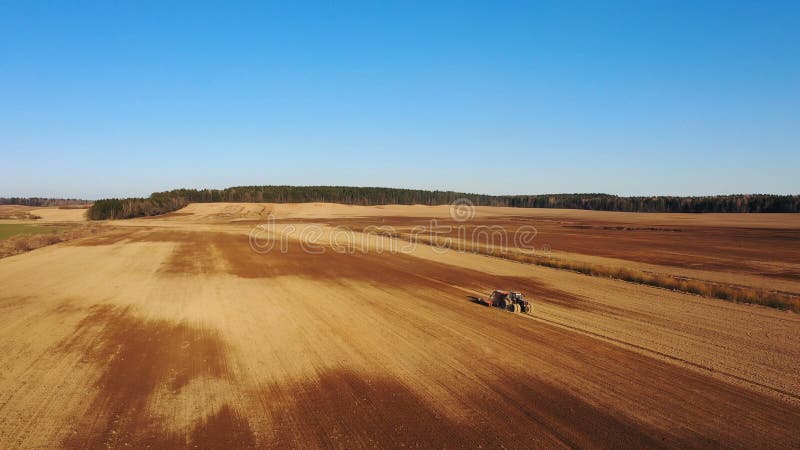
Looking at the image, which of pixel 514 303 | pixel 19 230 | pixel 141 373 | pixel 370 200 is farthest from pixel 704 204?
pixel 19 230

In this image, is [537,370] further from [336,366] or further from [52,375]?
[52,375]

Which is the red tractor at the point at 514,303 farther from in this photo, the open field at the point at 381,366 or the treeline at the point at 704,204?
the treeline at the point at 704,204

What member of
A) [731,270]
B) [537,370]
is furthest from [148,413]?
[731,270]

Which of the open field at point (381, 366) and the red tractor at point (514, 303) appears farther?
the red tractor at point (514, 303)

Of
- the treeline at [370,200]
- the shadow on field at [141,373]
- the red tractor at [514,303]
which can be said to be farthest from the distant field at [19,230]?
the red tractor at [514,303]

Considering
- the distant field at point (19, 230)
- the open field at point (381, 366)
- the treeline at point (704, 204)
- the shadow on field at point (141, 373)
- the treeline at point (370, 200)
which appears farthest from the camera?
the treeline at point (704, 204)

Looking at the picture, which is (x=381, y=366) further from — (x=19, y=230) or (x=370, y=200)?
(x=370, y=200)
